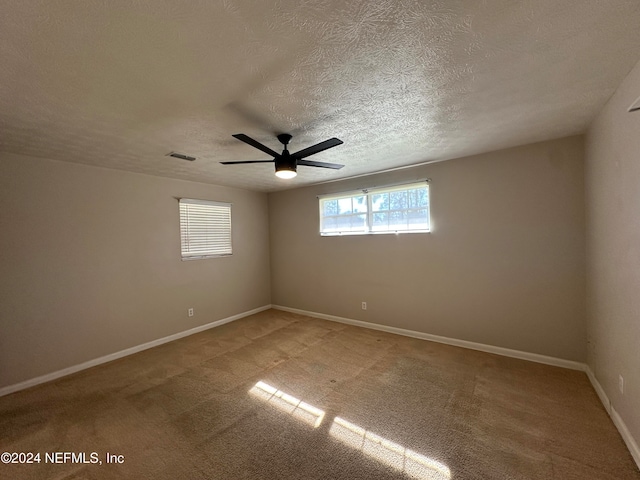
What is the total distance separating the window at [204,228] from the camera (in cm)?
429

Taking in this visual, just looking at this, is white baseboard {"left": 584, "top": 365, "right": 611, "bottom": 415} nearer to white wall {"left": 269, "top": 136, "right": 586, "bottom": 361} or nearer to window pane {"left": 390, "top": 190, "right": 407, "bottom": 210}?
white wall {"left": 269, "top": 136, "right": 586, "bottom": 361}

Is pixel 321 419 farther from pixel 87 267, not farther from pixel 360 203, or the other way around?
pixel 87 267

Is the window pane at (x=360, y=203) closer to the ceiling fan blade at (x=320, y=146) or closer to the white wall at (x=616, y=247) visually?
the ceiling fan blade at (x=320, y=146)

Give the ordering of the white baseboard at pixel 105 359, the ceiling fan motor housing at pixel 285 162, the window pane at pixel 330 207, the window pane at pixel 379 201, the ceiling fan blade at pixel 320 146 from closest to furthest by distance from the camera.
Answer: the ceiling fan blade at pixel 320 146
the ceiling fan motor housing at pixel 285 162
the white baseboard at pixel 105 359
the window pane at pixel 379 201
the window pane at pixel 330 207

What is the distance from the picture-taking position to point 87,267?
129 inches

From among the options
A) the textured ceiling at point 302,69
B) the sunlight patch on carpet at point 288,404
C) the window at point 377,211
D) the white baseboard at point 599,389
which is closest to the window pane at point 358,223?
the window at point 377,211

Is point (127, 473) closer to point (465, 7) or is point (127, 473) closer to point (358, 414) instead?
point (358, 414)

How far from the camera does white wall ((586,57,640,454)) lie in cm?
173

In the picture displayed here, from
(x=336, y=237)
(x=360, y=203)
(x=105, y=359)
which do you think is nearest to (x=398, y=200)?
(x=360, y=203)

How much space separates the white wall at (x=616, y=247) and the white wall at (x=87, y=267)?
4.84m

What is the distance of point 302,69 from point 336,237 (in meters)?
3.31

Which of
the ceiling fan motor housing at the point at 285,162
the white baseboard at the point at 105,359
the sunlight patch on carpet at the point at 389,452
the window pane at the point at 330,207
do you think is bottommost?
the sunlight patch on carpet at the point at 389,452

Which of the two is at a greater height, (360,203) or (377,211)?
(360,203)

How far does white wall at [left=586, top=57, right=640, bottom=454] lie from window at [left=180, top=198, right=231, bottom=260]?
482 cm
